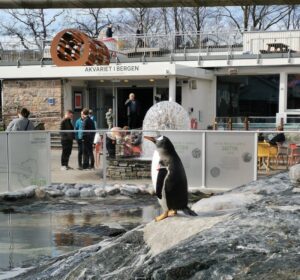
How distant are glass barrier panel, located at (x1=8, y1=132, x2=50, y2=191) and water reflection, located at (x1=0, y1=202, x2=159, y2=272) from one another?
2.15m

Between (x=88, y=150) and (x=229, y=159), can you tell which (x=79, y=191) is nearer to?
(x=88, y=150)

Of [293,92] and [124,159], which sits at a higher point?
[293,92]

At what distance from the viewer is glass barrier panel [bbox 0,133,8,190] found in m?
12.8

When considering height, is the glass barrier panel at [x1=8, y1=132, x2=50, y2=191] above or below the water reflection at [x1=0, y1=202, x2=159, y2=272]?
above

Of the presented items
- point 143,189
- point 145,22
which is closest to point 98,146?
point 143,189

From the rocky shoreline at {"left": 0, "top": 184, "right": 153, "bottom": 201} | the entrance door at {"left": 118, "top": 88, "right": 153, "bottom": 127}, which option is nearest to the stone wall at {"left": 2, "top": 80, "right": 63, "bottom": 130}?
the entrance door at {"left": 118, "top": 88, "right": 153, "bottom": 127}

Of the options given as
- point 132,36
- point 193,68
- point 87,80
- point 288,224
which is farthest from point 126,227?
point 132,36

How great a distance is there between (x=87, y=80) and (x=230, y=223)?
24605mm

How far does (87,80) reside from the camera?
96.4ft

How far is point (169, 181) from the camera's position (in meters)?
6.24

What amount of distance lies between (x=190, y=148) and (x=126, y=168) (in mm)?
1677

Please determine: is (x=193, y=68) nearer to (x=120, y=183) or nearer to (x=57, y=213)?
(x=120, y=183)

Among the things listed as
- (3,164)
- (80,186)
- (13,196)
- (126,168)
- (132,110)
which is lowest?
(13,196)

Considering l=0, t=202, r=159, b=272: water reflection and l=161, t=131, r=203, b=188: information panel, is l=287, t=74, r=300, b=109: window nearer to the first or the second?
l=161, t=131, r=203, b=188: information panel
